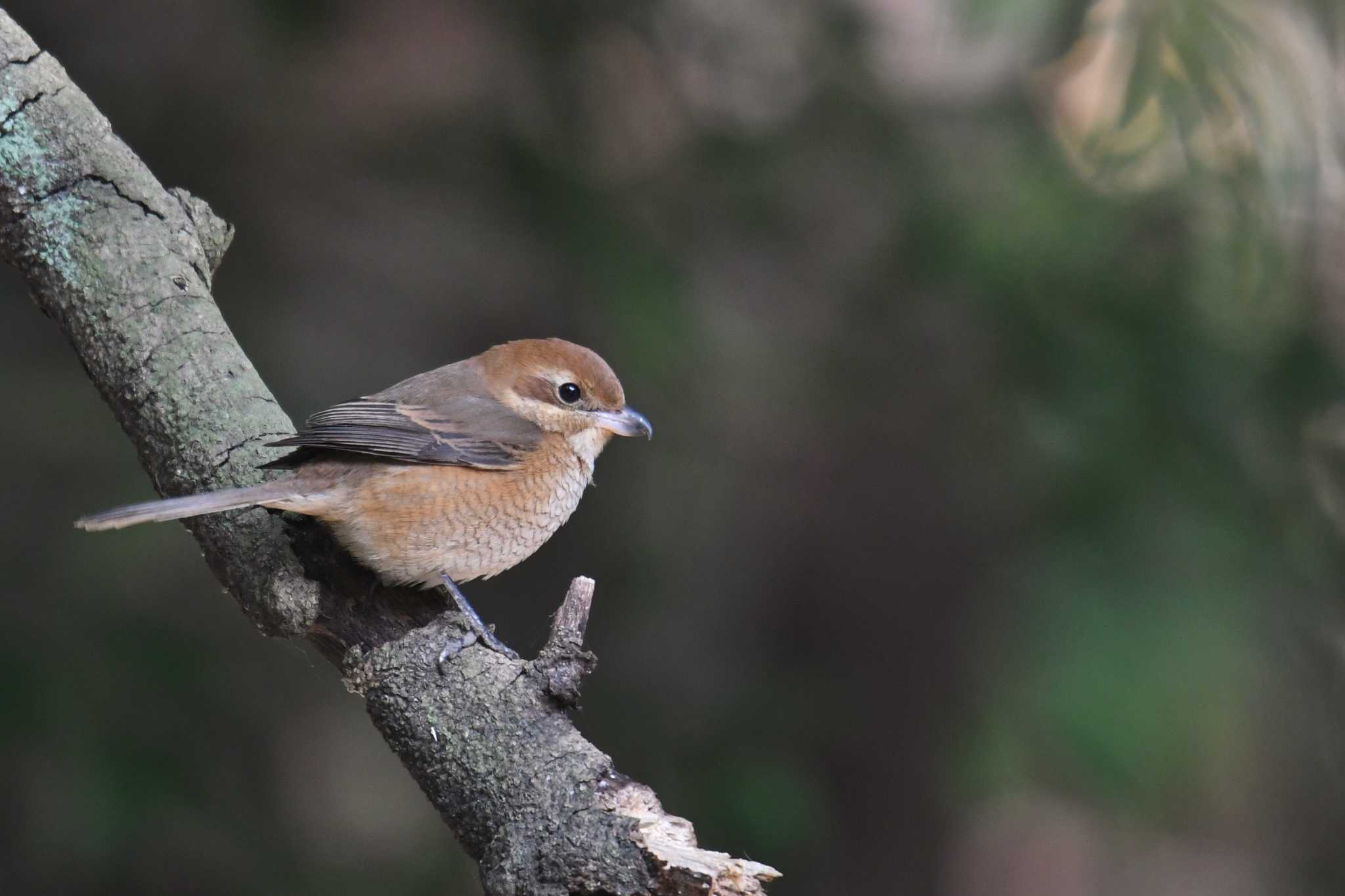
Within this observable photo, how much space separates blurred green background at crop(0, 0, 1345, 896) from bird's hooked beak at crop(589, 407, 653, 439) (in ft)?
2.24

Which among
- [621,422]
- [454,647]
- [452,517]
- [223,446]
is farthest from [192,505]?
[621,422]

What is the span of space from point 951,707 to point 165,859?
3.31 m

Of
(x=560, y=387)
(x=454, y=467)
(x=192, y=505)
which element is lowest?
(x=192, y=505)

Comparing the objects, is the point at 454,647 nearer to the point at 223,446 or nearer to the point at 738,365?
the point at 223,446

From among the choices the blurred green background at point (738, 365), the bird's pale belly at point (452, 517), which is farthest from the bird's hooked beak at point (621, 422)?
the blurred green background at point (738, 365)

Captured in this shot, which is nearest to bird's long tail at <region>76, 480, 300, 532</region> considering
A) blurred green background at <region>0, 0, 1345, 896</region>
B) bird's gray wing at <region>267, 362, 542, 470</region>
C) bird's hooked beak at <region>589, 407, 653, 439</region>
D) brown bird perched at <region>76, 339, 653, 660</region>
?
brown bird perched at <region>76, 339, 653, 660</region>

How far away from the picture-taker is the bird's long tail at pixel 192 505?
255cm

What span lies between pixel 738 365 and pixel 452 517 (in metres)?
2.41

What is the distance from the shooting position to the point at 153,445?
2.96 metres

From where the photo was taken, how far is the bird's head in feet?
12.0

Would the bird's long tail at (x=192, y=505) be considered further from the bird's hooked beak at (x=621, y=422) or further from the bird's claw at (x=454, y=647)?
the bird's hooked beak at (x=621, y=422)

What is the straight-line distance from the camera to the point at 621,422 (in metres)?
3.73

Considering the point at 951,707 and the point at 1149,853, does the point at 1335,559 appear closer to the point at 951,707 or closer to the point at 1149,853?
the point at 951,707

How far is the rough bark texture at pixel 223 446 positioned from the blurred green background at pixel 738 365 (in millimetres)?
1327
